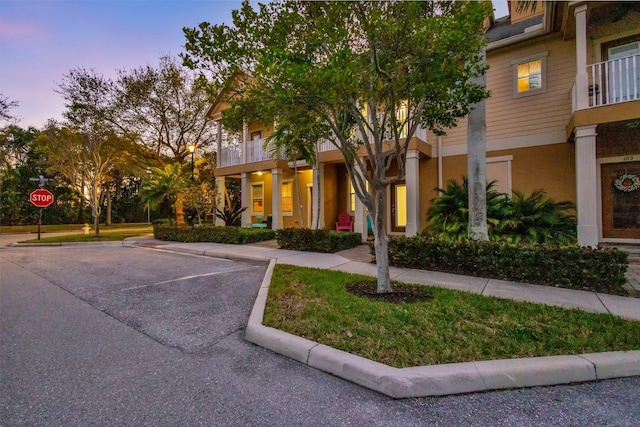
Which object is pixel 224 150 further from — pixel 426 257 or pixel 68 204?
pixel 68 204

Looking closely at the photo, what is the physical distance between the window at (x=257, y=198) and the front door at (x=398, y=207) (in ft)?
24.3

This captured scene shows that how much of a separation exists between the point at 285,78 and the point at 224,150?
41.6 ft

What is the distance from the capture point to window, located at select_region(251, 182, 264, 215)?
53.9 ft

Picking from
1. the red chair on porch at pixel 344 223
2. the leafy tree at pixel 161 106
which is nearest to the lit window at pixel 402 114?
the red chair on porch at pixel 344 223

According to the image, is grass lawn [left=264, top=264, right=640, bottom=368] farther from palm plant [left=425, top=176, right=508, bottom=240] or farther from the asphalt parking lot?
palm plant [left=425, top=176, right=508, bottom=240]

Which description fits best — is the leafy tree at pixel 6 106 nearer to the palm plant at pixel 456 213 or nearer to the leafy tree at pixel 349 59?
the leafy tree at pixel 349 59

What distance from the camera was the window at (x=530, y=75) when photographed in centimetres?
893

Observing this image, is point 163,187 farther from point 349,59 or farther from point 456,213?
point 349,59

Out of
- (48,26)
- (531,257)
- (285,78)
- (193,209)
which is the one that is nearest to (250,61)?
(285,78)

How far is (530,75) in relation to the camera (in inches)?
362

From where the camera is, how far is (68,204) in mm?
27703

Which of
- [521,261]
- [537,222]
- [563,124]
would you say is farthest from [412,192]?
[563,124]

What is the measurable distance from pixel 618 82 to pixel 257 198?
14.3m

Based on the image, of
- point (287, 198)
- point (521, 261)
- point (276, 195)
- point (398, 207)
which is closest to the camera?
point (521, 261)
